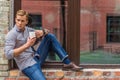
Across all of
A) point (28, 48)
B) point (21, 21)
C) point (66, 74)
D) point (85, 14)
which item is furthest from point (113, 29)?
point (21, 21)

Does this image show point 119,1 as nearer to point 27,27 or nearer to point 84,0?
point 84,0

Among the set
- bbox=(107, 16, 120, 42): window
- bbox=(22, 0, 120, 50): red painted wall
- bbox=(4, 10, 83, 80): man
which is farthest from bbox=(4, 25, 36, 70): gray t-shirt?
bbox=(107, 16, 120, 42): window

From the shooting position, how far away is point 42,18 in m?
5.67

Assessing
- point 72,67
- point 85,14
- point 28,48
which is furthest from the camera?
point 85,14

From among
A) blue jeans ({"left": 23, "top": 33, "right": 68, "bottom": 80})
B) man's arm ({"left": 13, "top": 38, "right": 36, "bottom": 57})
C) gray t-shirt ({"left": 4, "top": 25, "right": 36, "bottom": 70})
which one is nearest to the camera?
man's arm ({"left": 13, "top": 38, "right": 36, "bottom": 57})

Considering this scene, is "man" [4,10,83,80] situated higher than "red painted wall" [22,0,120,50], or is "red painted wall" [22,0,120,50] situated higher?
"red painted wall" [22,0,120,50]

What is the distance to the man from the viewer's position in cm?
495

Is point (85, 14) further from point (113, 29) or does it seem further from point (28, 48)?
point (28, 48)

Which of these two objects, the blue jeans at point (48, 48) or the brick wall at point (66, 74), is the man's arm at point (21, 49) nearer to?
the blue jeans at point (48, 48)

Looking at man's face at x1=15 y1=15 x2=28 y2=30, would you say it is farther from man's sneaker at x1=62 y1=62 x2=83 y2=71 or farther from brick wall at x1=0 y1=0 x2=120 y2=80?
man's sneaker at x1=62 y1=62 x2=83 y2=71

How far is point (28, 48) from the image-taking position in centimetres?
514

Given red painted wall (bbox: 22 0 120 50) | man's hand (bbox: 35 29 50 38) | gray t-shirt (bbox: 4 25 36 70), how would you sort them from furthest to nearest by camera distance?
red painted wall (bbox: 22 0 120 50), man's hand (bbox: 35 29 50 38), gray t-shirt (bbox: 4 25 36 70)

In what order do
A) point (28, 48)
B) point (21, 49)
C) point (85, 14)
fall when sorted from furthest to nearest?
point (85, 14) → point (28, 48) → point (21, 49)

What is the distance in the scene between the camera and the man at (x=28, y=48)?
495cm
